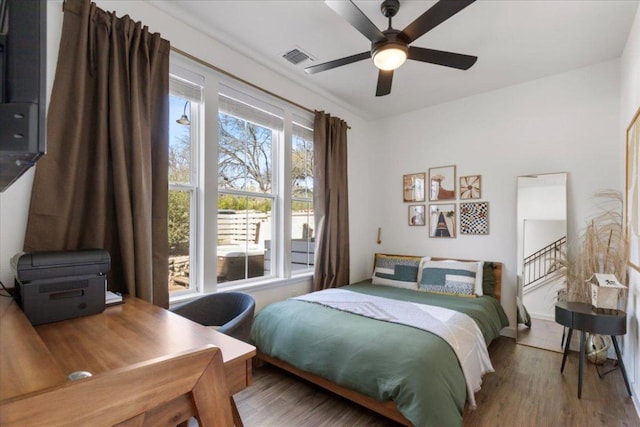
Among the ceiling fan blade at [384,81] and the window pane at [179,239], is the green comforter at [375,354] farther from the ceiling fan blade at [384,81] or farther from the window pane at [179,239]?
the ceiling fan blade at [384,81]

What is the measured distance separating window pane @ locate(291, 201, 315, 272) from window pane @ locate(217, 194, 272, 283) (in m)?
0.36

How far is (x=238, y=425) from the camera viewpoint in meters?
1.58

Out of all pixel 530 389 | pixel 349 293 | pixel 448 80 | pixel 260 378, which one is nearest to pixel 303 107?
pixel 448 80

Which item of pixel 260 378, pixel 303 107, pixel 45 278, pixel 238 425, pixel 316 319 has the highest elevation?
pixel 303 107

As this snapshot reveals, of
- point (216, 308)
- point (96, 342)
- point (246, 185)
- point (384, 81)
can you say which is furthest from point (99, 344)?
point (384, 81)

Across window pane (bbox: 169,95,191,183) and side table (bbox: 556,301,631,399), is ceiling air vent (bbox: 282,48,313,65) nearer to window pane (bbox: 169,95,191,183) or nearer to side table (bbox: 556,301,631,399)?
window pane (bbox: 169,95,191,183)

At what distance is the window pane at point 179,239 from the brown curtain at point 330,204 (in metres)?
1.43

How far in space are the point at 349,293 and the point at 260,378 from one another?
1.13m

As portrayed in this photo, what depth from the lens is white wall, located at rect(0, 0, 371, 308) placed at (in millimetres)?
1625

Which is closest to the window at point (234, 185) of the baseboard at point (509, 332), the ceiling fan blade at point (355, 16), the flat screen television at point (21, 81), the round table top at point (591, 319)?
the ceiling fan blade at point (355, 16)

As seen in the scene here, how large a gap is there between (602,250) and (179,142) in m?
3.73

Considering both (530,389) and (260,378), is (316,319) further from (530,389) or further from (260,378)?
(530,389)

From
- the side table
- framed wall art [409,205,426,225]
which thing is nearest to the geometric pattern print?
framed wall art [409,205,426,225]

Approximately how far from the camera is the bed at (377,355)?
1637 millimetres
